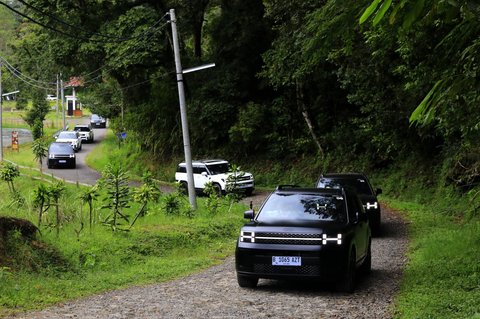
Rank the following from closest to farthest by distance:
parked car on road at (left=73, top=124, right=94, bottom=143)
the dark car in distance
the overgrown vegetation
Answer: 1. the overgrown vegetation
2. the dark car in distance
3. parked car on road at (left=73, top=124, right=94, bottom=143)

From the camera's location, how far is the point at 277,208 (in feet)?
36.0

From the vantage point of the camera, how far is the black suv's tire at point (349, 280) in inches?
388

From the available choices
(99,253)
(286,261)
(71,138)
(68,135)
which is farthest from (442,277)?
(68,135)

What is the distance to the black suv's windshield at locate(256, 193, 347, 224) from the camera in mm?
10625

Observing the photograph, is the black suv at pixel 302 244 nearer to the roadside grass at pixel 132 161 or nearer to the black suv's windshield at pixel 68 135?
the roadside grass at pixel 132 161

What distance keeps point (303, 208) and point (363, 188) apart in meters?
8.49

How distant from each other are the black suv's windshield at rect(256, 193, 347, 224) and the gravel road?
44.4 inches

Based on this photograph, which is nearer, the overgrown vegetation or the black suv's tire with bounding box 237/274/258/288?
the black suv's tire with bounding box 237/274/258/288

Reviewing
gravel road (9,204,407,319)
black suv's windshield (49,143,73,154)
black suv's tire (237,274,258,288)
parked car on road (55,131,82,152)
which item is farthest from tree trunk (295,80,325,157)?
parked car on road (55,131,82,152)

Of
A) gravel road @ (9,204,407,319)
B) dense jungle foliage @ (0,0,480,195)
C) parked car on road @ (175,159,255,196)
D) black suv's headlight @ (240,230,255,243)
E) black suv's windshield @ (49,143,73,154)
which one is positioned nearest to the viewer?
gravel road @ (9,204,407,319)

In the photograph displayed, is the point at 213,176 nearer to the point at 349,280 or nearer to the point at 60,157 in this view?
the point at 60,157

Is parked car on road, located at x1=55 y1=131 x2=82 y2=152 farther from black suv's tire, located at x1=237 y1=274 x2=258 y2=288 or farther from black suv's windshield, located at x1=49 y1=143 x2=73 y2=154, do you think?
black suv's tire, located at x1=237 y1=274 x2=258 y2=288

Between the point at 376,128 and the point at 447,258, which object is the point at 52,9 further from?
the point at 447,258

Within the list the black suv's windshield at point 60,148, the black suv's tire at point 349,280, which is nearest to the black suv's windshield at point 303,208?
the black suv's tire at point 349,280
